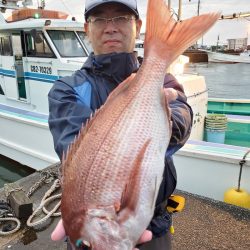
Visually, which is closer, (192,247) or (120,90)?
(120,90)

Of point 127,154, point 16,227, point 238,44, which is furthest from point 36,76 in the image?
point 238,44

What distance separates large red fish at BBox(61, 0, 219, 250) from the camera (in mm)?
1287

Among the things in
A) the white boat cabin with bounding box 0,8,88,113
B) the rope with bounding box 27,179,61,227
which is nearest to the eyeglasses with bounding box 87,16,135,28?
the rope with bounding box 27,179,61,227

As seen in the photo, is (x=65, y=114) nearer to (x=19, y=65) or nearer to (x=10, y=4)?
(x=19, y=65)

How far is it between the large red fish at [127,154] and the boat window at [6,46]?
7.10m

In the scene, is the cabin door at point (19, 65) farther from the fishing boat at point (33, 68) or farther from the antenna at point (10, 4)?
the antenna at point (10, 4)

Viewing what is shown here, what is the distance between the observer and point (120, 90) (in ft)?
4.95

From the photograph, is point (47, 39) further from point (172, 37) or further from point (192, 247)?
point (172, 37)

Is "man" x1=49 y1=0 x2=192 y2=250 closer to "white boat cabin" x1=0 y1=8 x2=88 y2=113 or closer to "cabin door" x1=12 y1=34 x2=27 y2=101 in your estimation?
"white boat cabin" x1=0 y1=8 x2=88 y2=113

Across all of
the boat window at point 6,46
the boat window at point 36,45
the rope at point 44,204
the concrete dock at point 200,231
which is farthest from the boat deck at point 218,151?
the boat window at point 6,46

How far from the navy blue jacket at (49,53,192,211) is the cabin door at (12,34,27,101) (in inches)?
249

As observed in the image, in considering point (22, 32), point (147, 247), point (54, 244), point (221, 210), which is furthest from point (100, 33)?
point (22, 32)

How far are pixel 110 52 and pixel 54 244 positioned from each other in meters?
2.40

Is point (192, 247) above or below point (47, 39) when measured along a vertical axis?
below
